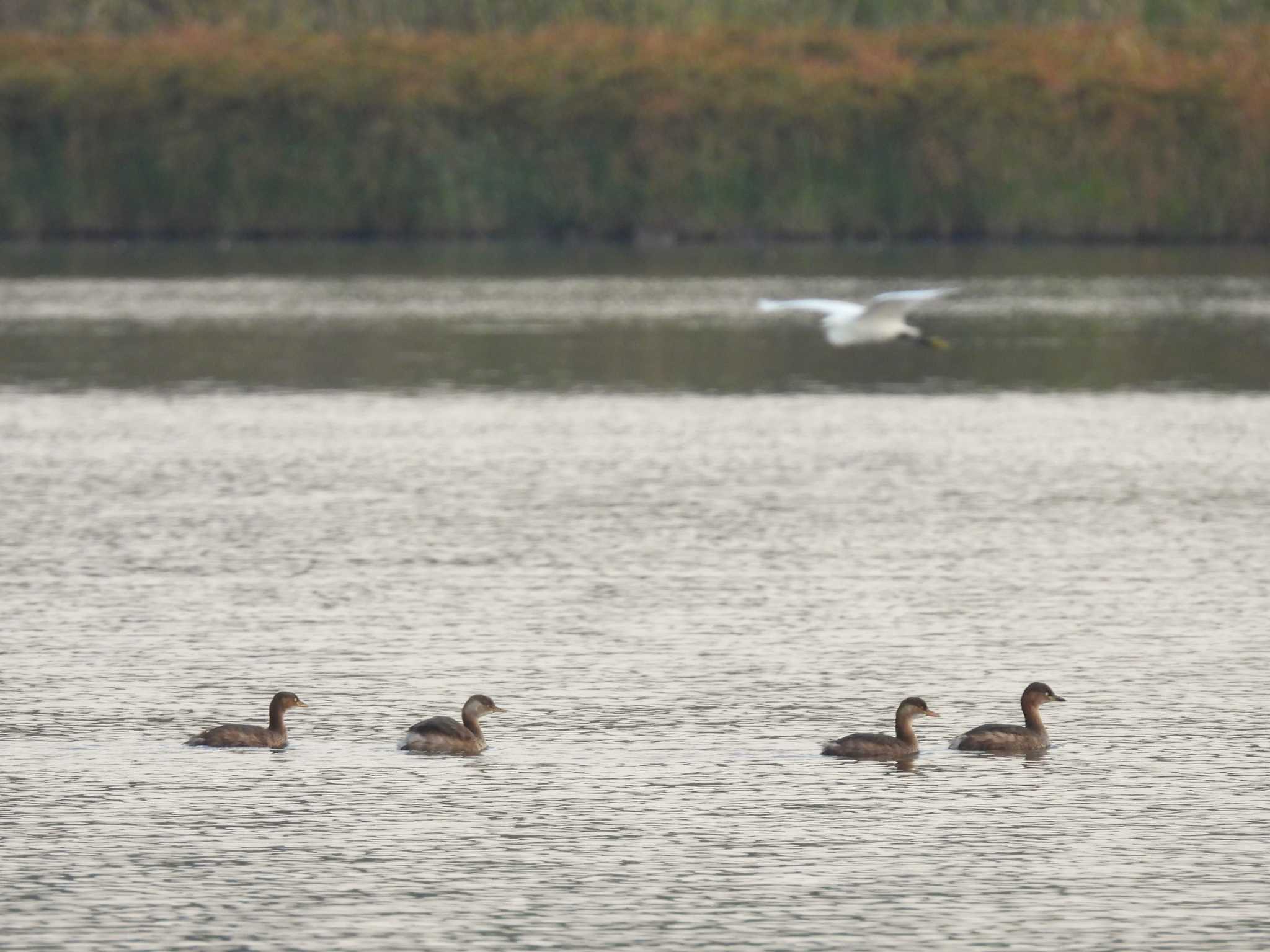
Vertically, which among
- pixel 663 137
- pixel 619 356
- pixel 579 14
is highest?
pixel 579 14

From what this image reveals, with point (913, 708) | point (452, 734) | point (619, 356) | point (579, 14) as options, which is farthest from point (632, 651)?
point (579, 14)

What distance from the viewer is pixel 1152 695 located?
1794 centimetres

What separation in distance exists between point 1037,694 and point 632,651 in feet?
12.5

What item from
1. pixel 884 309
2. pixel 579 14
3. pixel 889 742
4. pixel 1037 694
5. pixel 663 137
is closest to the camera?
pixel 889 742

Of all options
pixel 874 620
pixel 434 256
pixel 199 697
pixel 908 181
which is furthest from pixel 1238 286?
pixel 199 697

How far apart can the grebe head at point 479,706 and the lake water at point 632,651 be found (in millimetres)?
274

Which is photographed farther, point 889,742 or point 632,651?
point 632,651

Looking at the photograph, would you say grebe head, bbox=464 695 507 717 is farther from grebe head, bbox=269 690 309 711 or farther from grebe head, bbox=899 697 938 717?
grebe head, bbox=899 697 938 717

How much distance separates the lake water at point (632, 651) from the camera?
13523 mm

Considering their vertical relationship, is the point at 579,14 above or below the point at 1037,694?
above

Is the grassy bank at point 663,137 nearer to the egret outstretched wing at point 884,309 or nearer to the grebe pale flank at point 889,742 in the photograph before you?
the egret outstretched wing at point 884,309

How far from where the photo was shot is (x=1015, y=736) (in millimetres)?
16281

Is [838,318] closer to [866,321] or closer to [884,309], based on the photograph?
[866,321]

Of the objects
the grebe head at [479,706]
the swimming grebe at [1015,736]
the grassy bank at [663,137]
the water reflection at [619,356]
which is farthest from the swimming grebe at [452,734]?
the grassy bank at [663,137]
